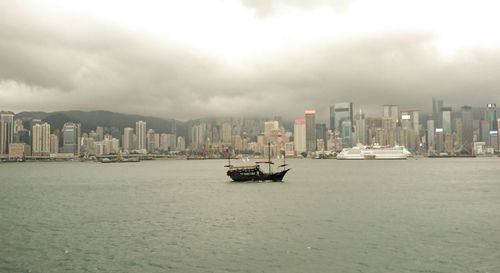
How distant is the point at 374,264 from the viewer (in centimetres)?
3092

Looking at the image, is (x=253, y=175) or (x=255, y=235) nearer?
(x=255, y=235)

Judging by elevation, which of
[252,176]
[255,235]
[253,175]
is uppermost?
[253,175]

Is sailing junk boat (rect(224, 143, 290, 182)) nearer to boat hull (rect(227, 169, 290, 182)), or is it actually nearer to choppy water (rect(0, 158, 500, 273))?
boat hull (rect(227, 169, 290, 182))

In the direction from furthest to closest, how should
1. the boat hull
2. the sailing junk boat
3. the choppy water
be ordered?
the boat hull
the sailing junk boat
the choppy water

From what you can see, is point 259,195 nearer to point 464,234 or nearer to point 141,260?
point 464,234

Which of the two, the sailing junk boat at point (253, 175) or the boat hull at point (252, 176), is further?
the boat hull at point (252, 176)

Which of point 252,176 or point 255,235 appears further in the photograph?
point 252,176

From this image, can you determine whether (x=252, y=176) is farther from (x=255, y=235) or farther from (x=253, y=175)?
(x=255, y=235)

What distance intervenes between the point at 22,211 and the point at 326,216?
39664 mm

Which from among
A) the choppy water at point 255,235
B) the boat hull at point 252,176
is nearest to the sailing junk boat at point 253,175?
the boat hull at point 252,176

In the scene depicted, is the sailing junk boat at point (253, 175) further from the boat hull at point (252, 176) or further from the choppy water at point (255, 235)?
the choppy water at point (255, 235)

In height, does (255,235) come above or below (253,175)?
below

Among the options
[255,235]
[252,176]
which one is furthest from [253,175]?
[255,235]

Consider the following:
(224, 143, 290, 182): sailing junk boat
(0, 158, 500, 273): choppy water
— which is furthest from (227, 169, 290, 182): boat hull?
(0, 158, 500, 273): choppy water
